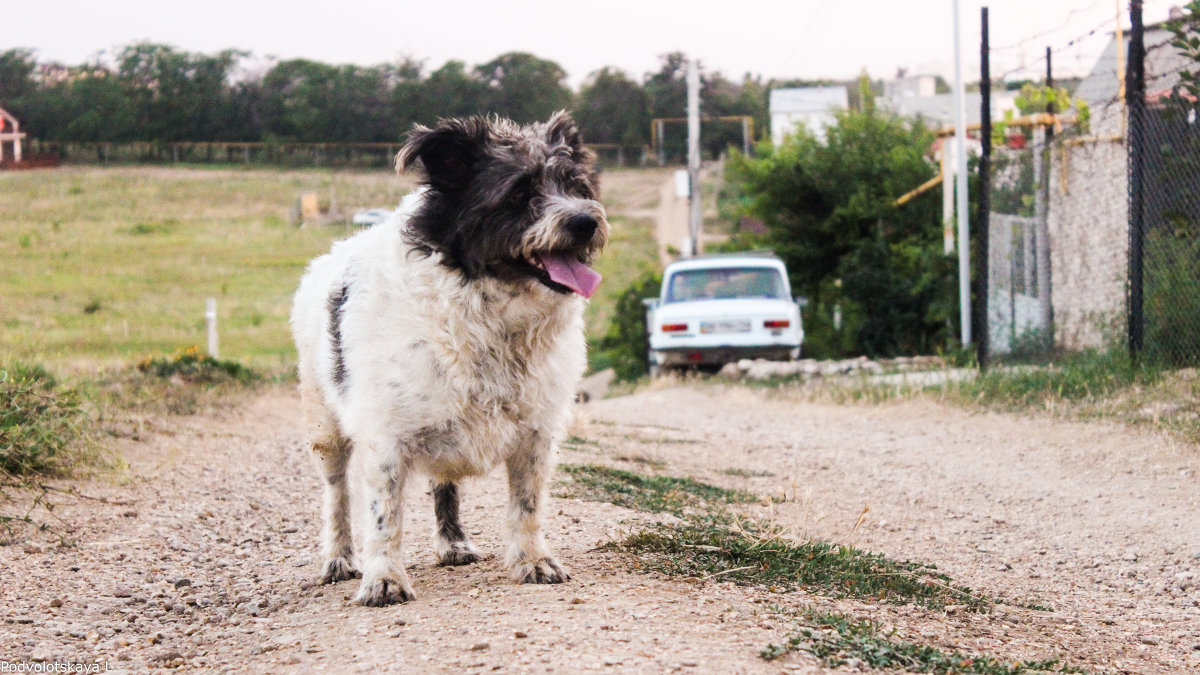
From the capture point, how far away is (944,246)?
21578 mm

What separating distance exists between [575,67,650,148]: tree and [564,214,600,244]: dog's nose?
53.2 metres

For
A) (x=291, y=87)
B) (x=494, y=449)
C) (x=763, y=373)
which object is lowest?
(x=763, y=373)

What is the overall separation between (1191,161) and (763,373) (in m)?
7.91

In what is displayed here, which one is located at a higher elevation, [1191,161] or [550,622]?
[1191,161]

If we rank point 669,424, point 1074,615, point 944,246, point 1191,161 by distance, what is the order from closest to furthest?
1. point 1074,615
2. point 1191,161
3. point 669,424
4. point 944,246

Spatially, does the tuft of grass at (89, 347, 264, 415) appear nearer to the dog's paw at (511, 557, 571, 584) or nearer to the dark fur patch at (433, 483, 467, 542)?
the dark fur patch at (433, 483, 467, 542)

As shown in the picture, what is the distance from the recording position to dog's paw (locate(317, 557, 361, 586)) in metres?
5.61

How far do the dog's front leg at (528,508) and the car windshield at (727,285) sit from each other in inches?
569

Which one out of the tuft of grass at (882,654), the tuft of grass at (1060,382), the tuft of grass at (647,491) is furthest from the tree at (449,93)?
the tuft of grass at (882,654)

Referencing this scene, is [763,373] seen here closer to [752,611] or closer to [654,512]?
[654,512]

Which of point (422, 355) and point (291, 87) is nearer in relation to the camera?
point (422, 355)

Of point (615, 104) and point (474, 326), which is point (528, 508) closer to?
point (474, 326)

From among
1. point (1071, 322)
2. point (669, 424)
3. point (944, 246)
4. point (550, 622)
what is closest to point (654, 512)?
point (550, 622)

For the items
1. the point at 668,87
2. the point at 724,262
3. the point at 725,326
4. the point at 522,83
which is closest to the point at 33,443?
the point at 725,326
